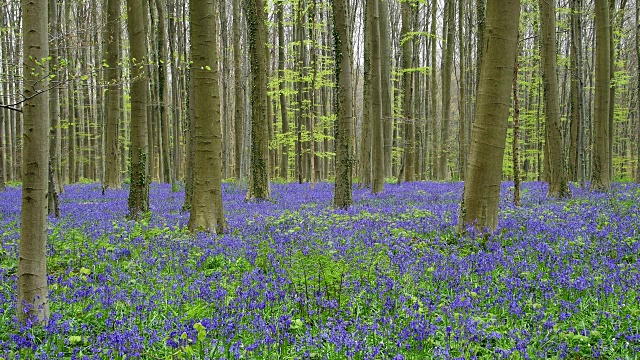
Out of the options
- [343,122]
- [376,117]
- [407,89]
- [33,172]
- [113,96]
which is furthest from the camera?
[407,89]

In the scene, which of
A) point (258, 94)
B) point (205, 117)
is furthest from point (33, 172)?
point (258, 94)

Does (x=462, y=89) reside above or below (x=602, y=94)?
above

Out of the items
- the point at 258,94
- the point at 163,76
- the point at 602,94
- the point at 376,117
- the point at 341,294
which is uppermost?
the point at 163,76

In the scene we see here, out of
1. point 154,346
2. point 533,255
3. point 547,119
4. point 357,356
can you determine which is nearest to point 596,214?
point 533,255

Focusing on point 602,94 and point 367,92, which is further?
point 367,92

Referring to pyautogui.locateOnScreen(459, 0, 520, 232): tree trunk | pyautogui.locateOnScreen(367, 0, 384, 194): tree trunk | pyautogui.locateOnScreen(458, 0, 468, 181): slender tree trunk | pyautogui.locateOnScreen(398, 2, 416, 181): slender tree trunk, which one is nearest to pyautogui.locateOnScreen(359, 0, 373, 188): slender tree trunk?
pyautogui.locateOnScreen(367, 0, 384, 194): tree trunk

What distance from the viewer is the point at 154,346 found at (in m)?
3.81

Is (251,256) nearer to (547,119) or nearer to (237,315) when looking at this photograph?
(237,315)

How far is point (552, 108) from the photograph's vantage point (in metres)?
13.1

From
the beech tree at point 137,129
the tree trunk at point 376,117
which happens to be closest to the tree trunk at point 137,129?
the beech tree at point 137,129

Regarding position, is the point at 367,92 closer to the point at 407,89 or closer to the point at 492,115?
the point at 407,89

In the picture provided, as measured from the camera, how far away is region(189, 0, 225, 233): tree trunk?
8633mm

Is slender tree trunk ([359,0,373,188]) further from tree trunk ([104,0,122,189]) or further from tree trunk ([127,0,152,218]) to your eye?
tree trunk ([104,0,122,189])

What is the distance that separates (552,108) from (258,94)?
869 cm
